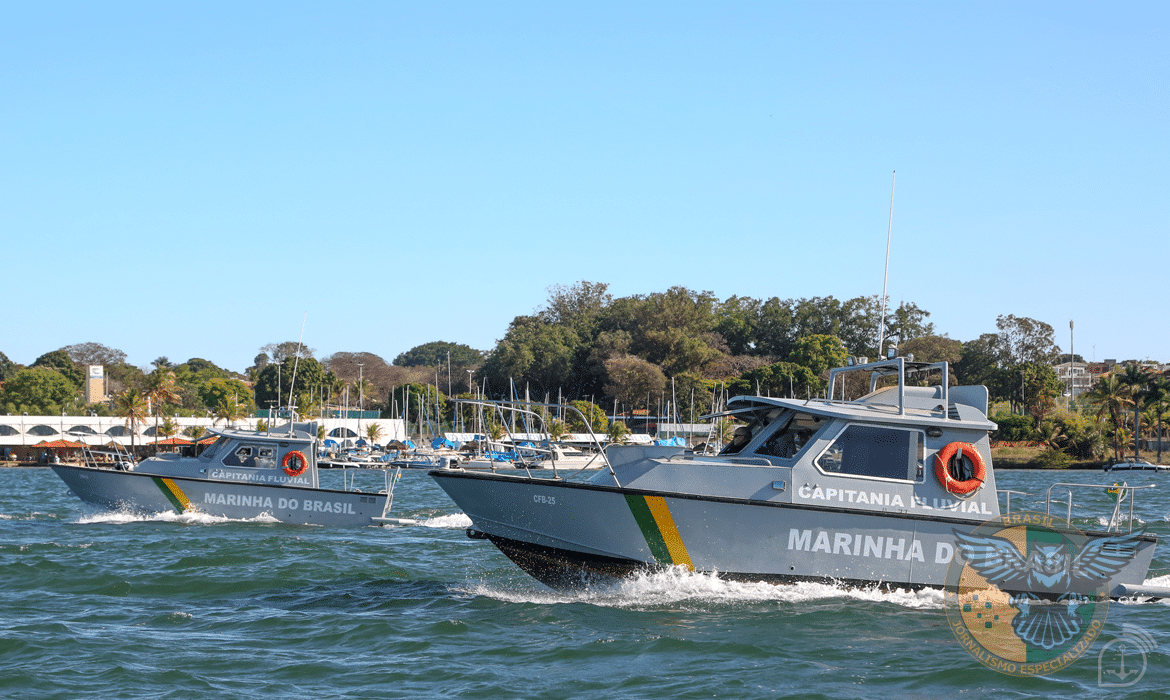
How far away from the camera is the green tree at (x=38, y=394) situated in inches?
3019

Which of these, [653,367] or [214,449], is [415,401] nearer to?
[653,367]

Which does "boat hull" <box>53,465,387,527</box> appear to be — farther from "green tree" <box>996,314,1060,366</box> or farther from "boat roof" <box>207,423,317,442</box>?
"green tree" <box>996,314,1060,366</box>

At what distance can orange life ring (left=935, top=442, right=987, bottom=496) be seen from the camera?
10.5 metres

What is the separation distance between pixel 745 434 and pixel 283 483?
11785mm

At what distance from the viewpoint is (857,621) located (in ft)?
32.5

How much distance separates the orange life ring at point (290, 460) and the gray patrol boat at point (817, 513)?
33.1 ft

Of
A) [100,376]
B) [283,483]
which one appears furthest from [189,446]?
[283,483]

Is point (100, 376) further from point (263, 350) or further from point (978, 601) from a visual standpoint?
point (978, 601)

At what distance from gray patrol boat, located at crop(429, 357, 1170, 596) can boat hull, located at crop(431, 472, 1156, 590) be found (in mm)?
11

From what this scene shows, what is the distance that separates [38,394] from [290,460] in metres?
67.9

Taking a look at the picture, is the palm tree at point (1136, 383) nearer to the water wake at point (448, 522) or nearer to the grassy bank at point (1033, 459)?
the grassy bank at point (1033, 459)

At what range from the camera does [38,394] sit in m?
76.8

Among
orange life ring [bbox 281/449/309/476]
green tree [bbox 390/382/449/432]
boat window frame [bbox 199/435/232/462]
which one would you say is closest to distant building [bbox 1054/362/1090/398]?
green tree [bbox 390/382/449/432]

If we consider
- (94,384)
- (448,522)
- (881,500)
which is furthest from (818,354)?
(881,500)
